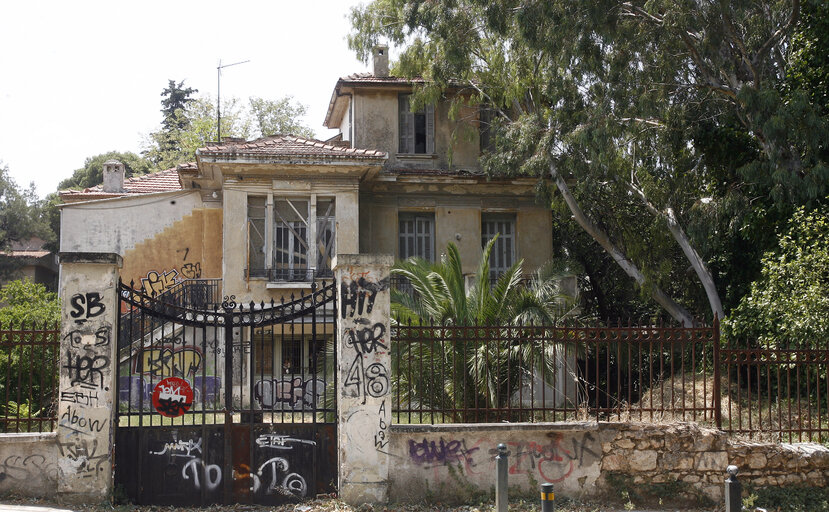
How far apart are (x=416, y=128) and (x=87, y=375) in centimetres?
1429

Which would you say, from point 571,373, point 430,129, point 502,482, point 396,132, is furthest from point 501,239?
point 502,482

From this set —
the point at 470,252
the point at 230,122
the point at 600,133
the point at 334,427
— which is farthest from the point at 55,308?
the point at 230,122

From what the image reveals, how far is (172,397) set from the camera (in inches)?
378

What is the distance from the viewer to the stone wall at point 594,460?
9.66m

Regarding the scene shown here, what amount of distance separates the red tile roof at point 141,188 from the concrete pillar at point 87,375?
1380cm

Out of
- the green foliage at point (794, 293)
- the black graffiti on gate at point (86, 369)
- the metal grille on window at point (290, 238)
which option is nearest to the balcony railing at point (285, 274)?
the metal grille on window at point (290, 238)

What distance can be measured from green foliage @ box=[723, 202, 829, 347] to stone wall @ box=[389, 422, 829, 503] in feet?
7.56

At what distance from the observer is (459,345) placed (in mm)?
12961

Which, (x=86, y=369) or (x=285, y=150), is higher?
(x=285, y=150)

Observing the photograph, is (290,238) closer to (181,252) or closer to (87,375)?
(181,252)

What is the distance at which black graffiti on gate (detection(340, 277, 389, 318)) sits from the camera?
9719 mm

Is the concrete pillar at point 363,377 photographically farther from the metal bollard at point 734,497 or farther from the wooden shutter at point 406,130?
the wooden shutter at point 406,130

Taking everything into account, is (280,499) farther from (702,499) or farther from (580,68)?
(580,68)

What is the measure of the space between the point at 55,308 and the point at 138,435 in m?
10.8
